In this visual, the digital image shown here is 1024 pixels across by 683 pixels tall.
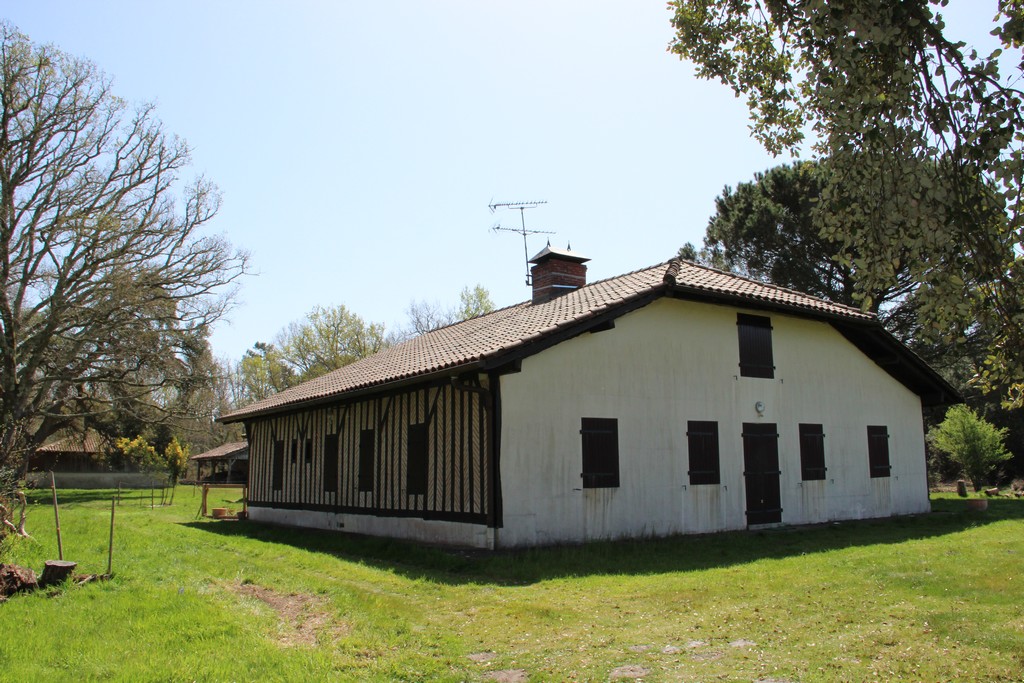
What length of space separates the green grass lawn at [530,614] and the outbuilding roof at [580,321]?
2.81 metres

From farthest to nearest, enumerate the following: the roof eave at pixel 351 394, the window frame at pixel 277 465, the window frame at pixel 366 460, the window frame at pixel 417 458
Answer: the window frame at pixel 277 465, the window frame at pixel 366 460, the window frame at pixel 417 458, the roof eave at pixel 351 394

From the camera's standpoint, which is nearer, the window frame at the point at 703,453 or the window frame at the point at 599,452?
the window frame at the point at 599,452

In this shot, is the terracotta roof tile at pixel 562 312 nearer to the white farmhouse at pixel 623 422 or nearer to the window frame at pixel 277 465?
the white farmhouse at pixel 623 422

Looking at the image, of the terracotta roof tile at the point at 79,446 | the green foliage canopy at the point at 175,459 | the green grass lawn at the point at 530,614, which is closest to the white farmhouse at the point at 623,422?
the green grass lawn at the point at 530,614

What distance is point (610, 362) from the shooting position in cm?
1223

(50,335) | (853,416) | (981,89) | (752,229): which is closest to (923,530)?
(853,416)

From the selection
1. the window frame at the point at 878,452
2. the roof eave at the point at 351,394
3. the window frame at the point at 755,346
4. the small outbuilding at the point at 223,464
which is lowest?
the small outbuilding at the point at 223,464

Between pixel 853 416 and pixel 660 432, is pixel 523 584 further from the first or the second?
pixel 853 416

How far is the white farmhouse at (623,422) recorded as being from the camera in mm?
11133

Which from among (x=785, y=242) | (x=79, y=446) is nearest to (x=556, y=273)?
(x=785, y=242)

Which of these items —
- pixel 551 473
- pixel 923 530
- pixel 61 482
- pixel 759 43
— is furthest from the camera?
pixel 61 482

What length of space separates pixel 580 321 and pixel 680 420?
9.72 feet

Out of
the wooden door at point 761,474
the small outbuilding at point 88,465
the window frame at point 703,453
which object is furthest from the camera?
the small outbuilding at point 88,465

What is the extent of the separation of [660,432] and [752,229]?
18440 mm
